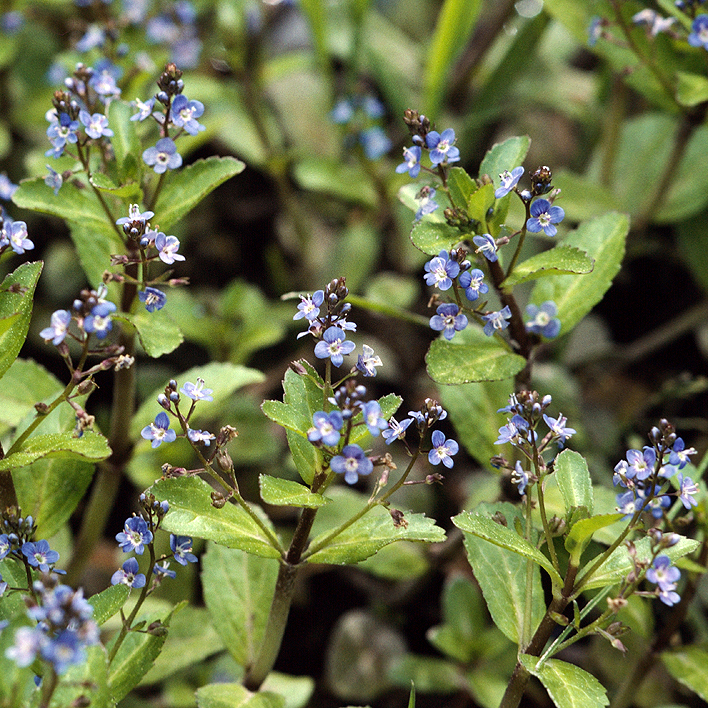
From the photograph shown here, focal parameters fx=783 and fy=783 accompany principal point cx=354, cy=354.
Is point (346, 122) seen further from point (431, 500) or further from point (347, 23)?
point (431, 500)

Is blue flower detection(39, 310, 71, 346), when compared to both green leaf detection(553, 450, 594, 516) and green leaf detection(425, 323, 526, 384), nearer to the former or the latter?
green leaf detection(425, 323, 526, 384)

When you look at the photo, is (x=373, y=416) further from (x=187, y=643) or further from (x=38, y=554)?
(x=187, y=643)

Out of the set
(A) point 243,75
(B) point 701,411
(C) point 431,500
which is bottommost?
(C) point 431,500

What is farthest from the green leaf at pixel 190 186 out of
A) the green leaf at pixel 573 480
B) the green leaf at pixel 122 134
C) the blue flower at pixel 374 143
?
the blue flower at pixel 374 143

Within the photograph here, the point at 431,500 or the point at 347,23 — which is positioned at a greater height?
the point at 347,23

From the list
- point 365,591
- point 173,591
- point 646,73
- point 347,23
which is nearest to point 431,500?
point 365,591

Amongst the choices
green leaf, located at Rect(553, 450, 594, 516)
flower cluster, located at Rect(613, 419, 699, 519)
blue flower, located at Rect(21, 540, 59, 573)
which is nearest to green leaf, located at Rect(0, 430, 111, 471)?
blue flower, located at Rect(21, 540, 59, 573)

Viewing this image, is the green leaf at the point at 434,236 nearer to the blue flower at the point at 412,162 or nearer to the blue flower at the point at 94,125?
the blue flower at the point at 412,162
